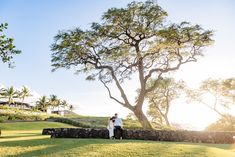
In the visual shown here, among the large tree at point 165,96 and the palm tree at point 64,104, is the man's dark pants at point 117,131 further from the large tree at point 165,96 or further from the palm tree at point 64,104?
the palm tree at point 64,104

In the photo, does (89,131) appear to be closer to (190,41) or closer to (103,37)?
(103,37)

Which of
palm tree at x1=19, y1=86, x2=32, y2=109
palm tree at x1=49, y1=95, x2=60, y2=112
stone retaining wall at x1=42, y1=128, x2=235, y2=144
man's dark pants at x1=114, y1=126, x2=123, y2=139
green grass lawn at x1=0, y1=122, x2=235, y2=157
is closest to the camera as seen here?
green grass lawn at x1=0, y1=122, x2=235, y2=157

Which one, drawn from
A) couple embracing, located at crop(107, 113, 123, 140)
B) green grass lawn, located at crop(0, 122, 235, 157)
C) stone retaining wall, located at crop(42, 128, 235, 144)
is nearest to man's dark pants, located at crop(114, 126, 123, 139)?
couple embracing, located at crop(107, 113, 123, 140)

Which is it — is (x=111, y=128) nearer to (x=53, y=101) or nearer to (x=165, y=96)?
(x=165, y=96)

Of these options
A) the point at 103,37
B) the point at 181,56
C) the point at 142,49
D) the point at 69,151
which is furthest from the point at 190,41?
the point at 69,151

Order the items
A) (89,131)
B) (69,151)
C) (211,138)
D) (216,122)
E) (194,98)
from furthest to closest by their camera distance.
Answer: (194,98) → (216,122) → (211,138) → (89,131) → (69,151)

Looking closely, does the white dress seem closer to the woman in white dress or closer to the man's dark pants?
the woman in white dress

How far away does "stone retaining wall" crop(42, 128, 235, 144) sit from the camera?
2650 centimetres

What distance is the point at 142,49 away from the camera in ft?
131

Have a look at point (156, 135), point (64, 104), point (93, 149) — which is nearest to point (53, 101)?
point (64, 104)

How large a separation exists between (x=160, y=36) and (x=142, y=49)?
2997 millimetres

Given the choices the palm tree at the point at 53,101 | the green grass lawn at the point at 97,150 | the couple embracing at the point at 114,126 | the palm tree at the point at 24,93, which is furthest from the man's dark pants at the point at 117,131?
the palm tree at the point at 53,101

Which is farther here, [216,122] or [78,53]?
[216,122]

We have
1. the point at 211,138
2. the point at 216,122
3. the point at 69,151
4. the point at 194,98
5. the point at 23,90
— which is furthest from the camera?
the point at 23,90
